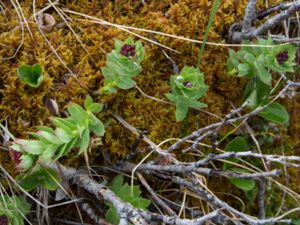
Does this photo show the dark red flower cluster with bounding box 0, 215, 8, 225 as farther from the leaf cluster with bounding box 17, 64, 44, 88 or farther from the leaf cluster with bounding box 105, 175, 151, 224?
the leaf cluster with bounding box 17, 64, 44, 88

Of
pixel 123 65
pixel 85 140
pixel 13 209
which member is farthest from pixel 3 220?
pixel 123 65

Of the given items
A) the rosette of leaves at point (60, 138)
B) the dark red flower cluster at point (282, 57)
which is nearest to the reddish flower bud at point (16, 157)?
the rosette of leaves at point (60, 138)

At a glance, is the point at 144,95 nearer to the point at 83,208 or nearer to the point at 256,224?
the point at 83,208

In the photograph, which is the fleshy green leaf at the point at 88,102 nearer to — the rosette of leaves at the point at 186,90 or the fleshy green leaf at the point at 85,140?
the fleshy green leaf at the point at 85,140

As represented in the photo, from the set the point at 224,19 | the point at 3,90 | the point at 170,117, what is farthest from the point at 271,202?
the point at 3,90

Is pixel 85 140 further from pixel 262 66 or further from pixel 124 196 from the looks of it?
pixel 262 66

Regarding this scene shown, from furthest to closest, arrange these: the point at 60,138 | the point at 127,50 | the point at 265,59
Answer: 1. the point at 265,59
2. the point at 127,50
3. the point at 60,138

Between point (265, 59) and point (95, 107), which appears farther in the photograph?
point (265, 59)

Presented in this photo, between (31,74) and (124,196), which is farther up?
(31,74)

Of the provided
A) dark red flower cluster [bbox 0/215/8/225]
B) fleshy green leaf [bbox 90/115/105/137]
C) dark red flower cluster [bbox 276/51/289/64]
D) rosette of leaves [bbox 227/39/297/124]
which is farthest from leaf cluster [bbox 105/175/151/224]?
dark red flower cluster [bbox 276/51/289/64]
